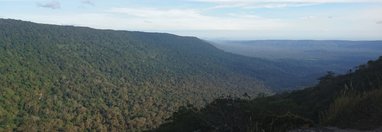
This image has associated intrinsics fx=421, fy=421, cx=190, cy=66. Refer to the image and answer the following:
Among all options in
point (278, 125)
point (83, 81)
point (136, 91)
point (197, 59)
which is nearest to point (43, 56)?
point (83, 81)

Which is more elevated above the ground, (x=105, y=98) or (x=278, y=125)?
(x=278, y=125)

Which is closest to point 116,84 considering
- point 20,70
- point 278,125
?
point 20,70

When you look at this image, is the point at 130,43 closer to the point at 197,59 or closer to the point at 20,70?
the point at 197,59

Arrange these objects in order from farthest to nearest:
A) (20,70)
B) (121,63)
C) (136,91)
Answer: (121,63) → (136,91) → (20,70)

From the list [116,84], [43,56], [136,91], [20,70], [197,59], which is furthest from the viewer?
[197,59]

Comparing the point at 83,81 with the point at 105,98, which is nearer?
the point at 105,98

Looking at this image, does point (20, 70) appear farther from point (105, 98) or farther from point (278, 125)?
point (278, 125)
